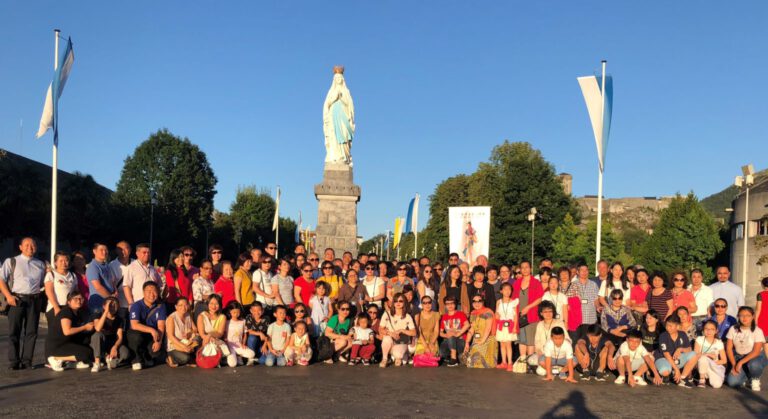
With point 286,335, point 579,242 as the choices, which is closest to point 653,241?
point 579,242

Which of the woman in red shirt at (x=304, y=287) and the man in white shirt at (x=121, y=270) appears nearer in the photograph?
the man in white shirt at (x=121, y=270)

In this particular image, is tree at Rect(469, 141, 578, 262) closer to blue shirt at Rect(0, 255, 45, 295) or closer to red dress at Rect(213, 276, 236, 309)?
red dress at Rect(213, 276, 236, 309)

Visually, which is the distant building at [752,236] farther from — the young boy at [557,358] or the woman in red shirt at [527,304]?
the young boy at [557,358]

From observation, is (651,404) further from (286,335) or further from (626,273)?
(286,335)

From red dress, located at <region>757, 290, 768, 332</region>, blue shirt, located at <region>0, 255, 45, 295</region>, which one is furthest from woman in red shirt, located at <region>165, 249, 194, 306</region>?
red dress, located at <region>757, 290, 768, 332</region>

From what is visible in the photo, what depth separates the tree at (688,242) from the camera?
50.5 meters

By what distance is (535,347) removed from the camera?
10938 mm

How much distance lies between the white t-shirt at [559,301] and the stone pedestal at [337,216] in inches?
376

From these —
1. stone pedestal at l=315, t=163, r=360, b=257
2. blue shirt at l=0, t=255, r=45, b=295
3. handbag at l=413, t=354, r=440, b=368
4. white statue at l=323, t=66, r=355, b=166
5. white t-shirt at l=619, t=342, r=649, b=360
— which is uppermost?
white statue at l=323, t=66, r=355, b=166

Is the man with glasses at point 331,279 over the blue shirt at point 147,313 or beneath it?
over

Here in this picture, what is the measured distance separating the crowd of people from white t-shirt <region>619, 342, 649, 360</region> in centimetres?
2

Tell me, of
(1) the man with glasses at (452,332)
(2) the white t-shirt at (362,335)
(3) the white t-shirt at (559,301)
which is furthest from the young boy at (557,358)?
(2) the white t-shirt at (362,335)

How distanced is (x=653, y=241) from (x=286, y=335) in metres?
48.4

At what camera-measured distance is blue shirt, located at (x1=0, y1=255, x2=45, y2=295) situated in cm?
964
